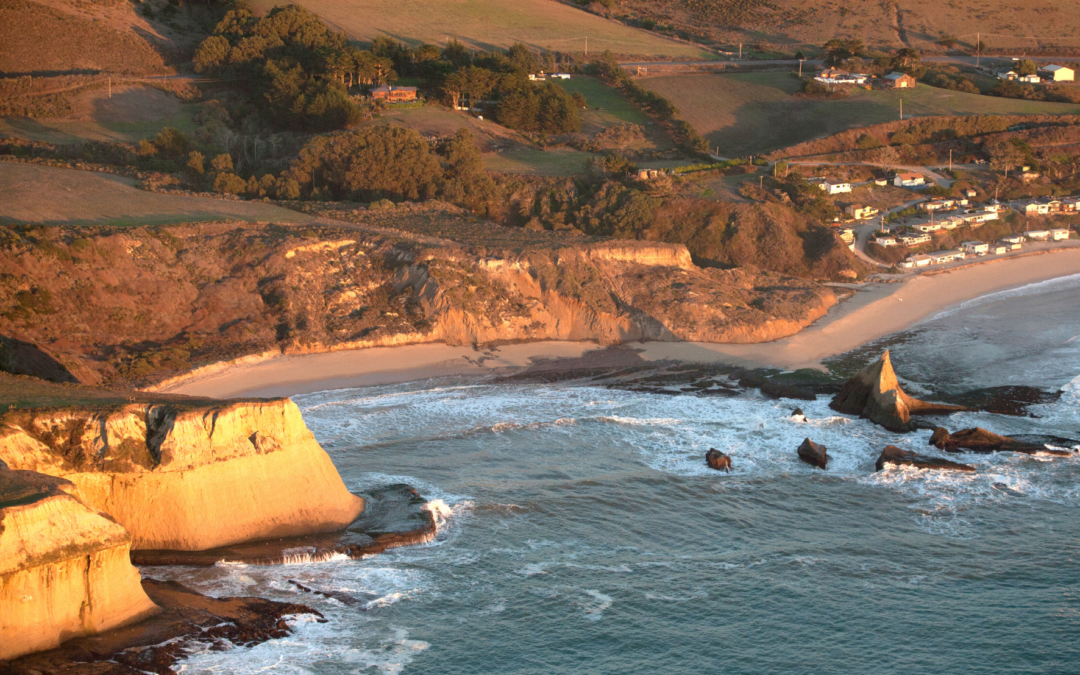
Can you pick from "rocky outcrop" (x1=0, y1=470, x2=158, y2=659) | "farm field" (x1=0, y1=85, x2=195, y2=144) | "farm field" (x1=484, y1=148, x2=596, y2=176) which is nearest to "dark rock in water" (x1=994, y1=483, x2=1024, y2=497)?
"rocky outcrop" (x1=0, y1=470, x2=158, y2=659)

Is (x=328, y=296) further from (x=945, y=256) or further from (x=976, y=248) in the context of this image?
(x=976, y=248)

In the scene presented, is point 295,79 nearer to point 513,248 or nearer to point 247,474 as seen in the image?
point 513,248

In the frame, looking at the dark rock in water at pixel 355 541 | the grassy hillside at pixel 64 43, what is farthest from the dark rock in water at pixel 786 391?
the grassy hillside at pixel 64 43

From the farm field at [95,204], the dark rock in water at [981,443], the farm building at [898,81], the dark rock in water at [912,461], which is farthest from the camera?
the farm building at [898,81]

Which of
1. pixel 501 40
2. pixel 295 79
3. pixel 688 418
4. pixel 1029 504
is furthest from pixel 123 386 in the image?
pixel 501 40

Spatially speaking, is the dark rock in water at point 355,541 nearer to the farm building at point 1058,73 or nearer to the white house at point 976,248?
the white house at point 976,248

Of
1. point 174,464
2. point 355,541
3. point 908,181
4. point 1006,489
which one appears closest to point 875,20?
point 908,181
